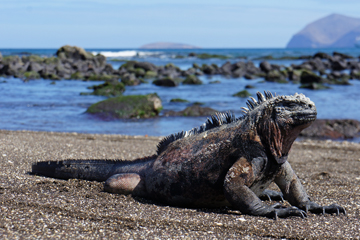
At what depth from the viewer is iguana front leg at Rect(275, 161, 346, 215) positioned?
179 inches

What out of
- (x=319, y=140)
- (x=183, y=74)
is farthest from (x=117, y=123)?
(x=183, y=74)

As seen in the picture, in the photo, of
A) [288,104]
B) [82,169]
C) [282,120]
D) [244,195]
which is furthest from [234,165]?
[82,169]

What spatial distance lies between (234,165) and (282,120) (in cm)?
68

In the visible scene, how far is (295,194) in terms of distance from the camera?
15.3ft

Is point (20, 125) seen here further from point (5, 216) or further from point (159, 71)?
point (159, 71)

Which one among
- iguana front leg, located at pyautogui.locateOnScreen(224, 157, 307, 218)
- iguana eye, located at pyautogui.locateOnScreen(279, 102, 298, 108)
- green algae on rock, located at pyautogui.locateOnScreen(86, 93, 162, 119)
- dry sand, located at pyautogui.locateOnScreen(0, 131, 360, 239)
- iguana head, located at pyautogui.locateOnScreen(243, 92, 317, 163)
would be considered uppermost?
iguana eye, located at pyautogui.locateOnScreen(279, 102, 298, 108)

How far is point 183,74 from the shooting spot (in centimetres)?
3731

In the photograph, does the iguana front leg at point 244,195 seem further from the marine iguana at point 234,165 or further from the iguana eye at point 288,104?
the iguana eye at point 288,104

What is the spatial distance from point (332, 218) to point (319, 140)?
7639 millimetres

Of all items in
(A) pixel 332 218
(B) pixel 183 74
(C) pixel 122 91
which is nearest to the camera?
(A) pixel 332 218

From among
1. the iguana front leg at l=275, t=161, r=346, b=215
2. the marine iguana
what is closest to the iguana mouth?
the marine iguana

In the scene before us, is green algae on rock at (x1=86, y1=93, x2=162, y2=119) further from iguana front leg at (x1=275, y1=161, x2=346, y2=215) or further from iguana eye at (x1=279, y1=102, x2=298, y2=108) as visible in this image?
iguana eye at (x1=279, y1=102, x2=298, y2=108)

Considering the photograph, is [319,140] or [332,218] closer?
[332,218]

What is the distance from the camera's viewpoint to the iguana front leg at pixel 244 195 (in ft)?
13.7
